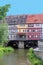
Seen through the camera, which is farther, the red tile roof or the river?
the red tile roof

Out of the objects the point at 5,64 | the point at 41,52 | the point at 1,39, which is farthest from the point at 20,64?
the point at 1,39

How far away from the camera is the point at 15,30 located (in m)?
27.9

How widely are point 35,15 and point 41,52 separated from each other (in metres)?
19.1

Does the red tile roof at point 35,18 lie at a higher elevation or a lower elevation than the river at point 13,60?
higher

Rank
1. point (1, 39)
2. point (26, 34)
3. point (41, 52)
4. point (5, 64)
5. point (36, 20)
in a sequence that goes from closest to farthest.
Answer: point (1, 39), point (41, 52), point (5, 64), point (26, 34), point (36, 20)

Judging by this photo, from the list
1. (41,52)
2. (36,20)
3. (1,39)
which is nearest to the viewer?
(1,39)

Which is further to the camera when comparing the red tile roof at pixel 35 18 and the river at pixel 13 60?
the red tile roof at pixel 35 18

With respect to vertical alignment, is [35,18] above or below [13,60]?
above

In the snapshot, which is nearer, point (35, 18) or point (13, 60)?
point (13, 60)

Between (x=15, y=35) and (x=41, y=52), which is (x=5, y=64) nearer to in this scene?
(x=41, y=52)

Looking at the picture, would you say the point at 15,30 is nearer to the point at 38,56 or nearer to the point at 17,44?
the point at 17,44

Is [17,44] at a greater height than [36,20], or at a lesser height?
lesser

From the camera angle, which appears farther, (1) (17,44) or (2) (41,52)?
(1) (17,44)

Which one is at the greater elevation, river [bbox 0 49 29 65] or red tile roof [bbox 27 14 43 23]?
red tile roof [bbox 27 14 43 23]
